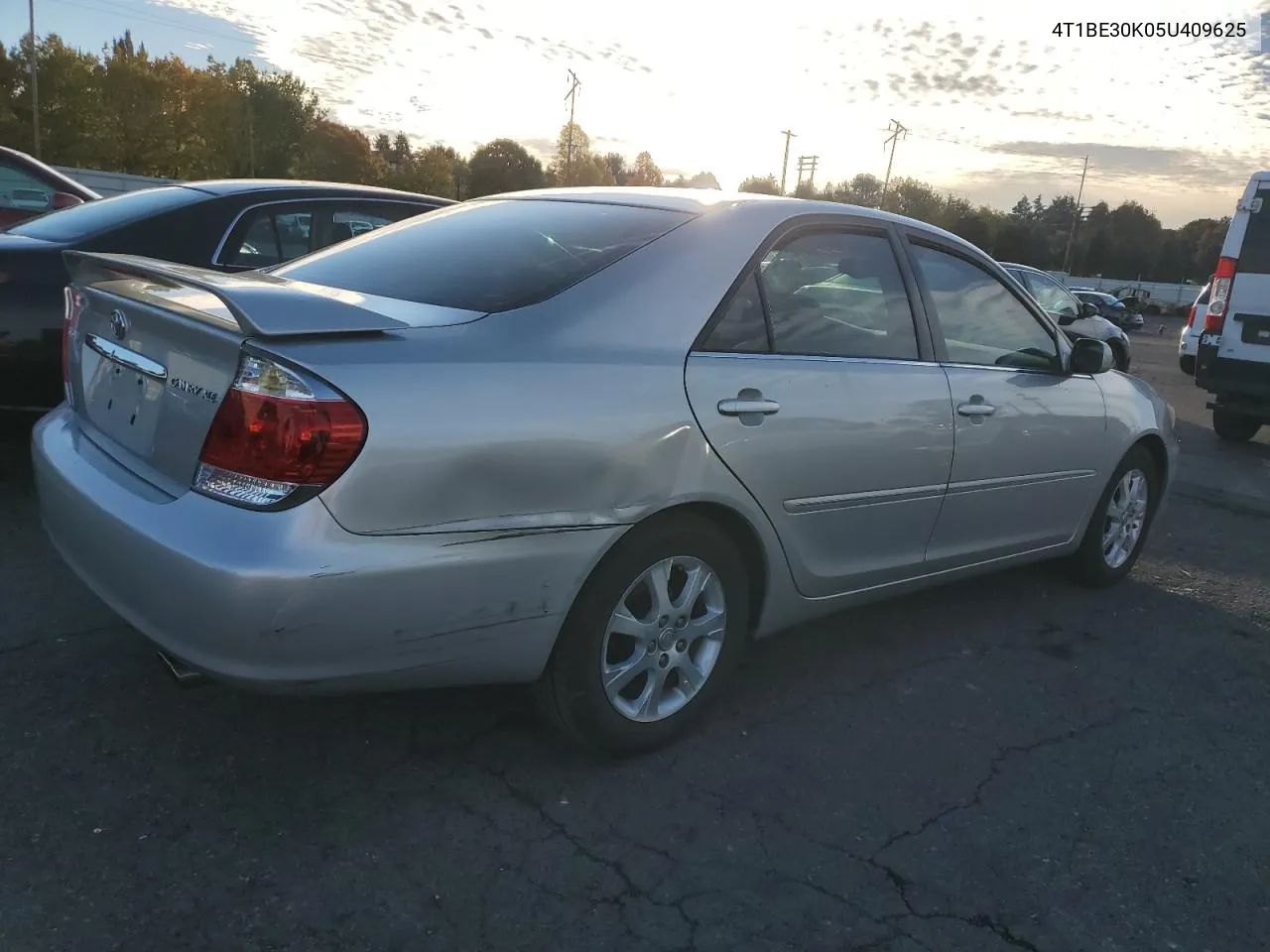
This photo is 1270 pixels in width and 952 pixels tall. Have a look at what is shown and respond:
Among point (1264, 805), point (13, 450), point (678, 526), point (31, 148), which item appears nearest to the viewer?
point (678, 526)

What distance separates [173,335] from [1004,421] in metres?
2.90

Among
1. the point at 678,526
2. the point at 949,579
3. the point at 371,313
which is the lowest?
the point at 949,579

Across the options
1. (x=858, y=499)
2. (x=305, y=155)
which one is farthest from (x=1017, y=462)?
(x=305, y=155)

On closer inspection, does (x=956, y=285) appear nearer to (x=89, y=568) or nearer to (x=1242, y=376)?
(x=89, y=568)

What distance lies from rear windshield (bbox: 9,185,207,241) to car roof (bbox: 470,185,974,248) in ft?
6.91

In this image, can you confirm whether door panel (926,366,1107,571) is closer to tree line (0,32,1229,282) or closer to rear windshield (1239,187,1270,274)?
rear windshield (1239,187,1270,274)

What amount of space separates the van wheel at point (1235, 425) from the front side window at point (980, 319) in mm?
7315

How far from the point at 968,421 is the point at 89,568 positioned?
2.87m

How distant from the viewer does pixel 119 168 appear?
6034 cm

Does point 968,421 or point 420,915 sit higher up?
point 968,421

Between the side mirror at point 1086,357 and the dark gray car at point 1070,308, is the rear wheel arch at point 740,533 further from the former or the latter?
the dark gray car at point 1070,308

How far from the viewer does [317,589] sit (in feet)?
7.16

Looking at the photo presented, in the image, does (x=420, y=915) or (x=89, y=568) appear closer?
(x=420, y=915)

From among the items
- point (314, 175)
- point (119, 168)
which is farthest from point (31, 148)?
point (314, 175)
